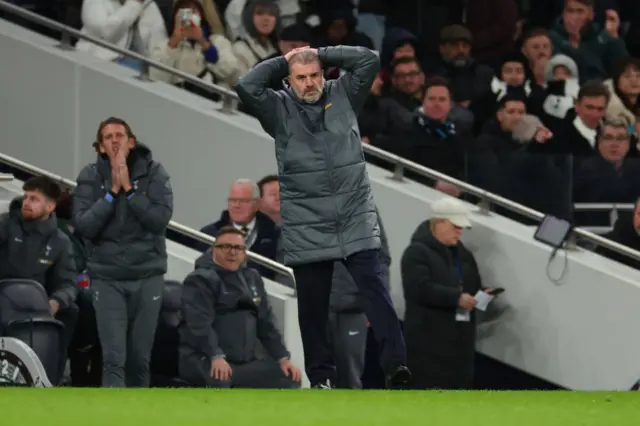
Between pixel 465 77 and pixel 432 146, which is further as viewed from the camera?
pixel 465 77

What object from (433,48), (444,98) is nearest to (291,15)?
(433,48)

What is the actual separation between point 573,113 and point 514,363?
2.44m

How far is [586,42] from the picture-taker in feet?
52.7

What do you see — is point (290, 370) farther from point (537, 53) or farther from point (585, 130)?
point (537, 53)

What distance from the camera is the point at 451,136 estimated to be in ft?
43.6

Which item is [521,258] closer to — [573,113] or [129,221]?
[573,113]

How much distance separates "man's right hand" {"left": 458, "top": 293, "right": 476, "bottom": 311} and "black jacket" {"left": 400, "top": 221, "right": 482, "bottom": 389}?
32 mm

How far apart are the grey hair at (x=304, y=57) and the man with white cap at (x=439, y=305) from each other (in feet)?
11.1

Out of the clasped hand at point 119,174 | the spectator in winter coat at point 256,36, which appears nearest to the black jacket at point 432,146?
the spectator in winter coat at point 256,36

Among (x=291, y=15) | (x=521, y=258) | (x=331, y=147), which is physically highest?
(x=291, y=15)

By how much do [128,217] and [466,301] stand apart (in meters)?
2.60

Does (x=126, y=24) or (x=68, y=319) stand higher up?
(x=126, y=24)

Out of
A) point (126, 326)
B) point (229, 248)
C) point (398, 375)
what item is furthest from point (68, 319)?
point (398, 375)

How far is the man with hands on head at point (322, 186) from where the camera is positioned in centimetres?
884
